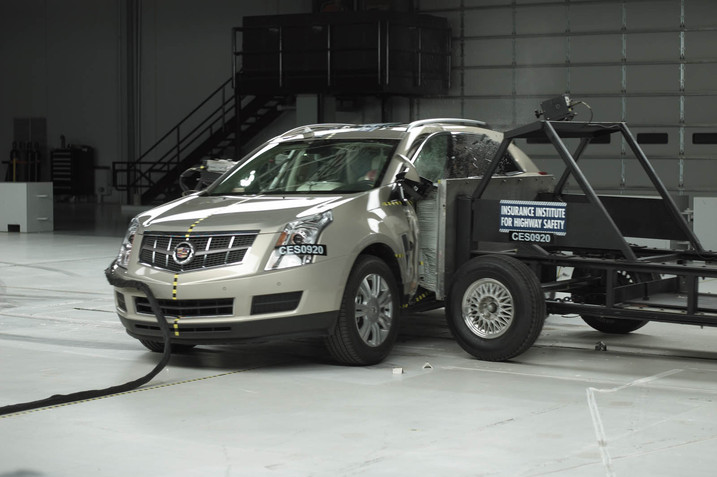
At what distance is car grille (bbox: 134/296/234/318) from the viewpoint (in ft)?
25.3

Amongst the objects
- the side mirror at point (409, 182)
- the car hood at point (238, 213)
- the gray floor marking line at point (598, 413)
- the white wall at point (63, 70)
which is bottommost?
the gray floor marking line at point (598, 413)

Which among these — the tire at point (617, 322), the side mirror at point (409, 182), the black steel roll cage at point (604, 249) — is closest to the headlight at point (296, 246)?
the side mirror at point (409, 182)

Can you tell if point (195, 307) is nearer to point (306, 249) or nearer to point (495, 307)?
point (306, 249)

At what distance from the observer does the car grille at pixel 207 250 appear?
7789 millimetres

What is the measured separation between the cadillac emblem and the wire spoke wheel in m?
2.10

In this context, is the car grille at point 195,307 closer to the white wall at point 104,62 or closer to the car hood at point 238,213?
the car hood at point 238,213

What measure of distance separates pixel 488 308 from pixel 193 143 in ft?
91.9

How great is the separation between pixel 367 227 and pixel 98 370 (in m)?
2.22

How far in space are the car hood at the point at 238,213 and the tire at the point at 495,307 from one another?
3.80 ft

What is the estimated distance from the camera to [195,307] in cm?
780

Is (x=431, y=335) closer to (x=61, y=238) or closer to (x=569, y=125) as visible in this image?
(x=569, y=125)

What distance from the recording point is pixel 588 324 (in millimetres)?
10422

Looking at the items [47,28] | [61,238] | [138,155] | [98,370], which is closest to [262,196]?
[98,370]

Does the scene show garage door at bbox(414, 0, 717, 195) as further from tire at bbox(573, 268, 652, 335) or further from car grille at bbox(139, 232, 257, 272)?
car grille at bbox(139, 232, 257, 272)
